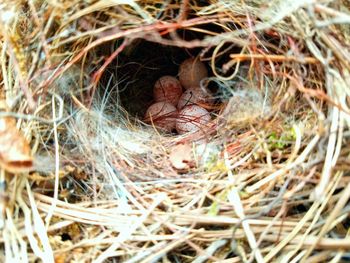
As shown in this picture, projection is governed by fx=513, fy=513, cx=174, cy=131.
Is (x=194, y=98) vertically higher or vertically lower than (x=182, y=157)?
higher

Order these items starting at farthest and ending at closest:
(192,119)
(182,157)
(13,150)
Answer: (192,119) < (182,157) < (13,150)

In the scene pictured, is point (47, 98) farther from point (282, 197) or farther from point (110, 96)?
point (282, 197)

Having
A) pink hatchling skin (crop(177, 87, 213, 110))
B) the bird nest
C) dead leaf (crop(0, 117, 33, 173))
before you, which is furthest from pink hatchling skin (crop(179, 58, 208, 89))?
dead leaf (crop(0, 117, 33, 173))

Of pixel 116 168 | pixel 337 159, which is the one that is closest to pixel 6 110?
pixel 116 168

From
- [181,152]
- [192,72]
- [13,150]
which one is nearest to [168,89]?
[192,72]

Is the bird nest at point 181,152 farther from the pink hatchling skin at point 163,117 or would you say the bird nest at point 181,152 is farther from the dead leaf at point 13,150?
the pink hatchling skin at point 163,117

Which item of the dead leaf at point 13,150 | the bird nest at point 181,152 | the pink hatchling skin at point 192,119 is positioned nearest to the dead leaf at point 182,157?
the bird nest at point 181,152

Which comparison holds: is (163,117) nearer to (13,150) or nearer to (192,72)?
(192,72)
